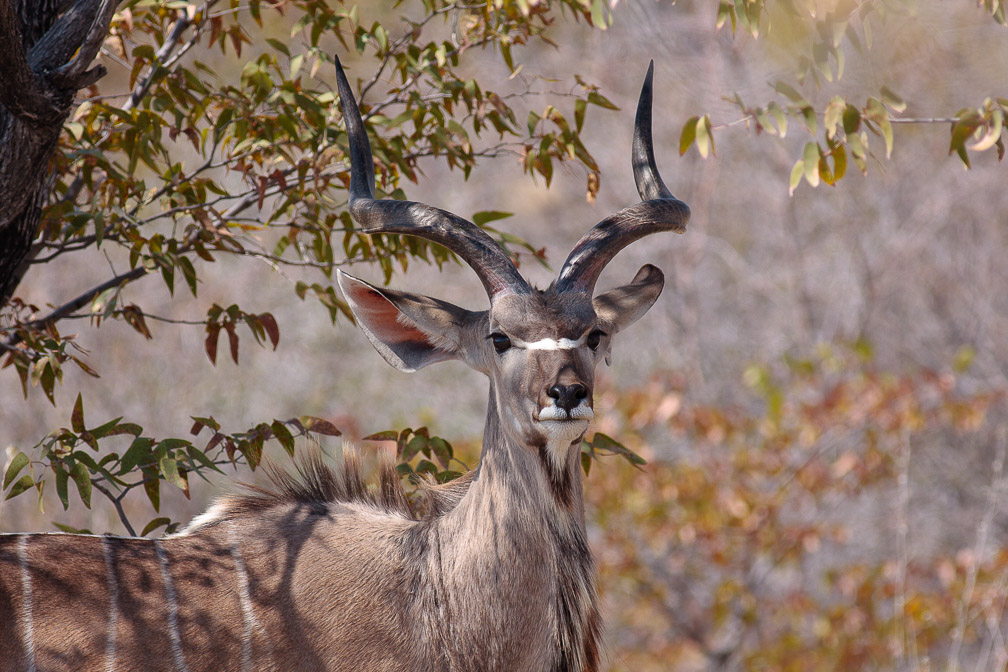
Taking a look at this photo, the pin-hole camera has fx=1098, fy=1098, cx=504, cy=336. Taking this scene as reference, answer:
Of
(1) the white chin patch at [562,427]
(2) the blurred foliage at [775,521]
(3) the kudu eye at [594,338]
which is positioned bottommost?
(2) the blurred foliage at [775,521]

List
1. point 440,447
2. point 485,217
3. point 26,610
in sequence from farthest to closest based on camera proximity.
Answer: point 485,217 → point 440,447 → point 26,610

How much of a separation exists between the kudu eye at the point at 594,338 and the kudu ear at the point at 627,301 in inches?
7.4

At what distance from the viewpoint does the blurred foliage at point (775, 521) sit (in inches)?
274

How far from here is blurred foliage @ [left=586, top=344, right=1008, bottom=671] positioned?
697 centimetres

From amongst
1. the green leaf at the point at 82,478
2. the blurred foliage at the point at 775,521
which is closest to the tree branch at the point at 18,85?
the green leaf at the point at 82,478

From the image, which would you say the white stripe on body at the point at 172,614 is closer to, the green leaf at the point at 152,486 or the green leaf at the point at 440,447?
the green leaf at the point at 152,486

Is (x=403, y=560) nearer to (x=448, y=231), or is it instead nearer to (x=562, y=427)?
(x=562, y=427)

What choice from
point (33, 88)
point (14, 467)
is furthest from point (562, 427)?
point (33, 88)

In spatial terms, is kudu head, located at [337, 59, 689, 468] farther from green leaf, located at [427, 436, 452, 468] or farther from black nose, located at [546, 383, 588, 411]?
green leaf, located at [427, 436, 452, 468]

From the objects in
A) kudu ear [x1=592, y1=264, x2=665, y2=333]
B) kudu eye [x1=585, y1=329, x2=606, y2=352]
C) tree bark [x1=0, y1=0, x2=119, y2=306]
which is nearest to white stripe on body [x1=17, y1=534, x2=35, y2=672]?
tree bark [x1=0, y1=0, x2=119, y2=306]

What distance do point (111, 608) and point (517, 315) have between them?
1230 millimetres

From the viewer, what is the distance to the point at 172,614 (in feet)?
8.86

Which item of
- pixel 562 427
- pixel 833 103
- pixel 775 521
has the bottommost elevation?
pixel 775 521

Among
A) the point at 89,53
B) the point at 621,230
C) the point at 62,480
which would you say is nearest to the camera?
the point at 89,53
